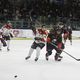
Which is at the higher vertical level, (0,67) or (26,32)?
(0,67)

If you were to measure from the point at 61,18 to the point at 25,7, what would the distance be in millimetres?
3250

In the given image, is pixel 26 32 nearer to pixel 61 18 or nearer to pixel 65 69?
pixel 61 18

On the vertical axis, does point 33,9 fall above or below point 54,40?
below

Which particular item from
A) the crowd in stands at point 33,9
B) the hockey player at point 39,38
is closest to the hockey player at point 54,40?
the hockey player at point 39,38

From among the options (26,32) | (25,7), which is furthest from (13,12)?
(26,32)

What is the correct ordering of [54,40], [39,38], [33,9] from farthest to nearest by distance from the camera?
[33,9] < [54,40] < [39,38]

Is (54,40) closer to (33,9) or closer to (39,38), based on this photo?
(39,38)

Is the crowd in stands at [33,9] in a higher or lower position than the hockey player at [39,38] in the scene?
lower

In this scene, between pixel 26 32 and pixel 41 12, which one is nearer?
pixel 26 32

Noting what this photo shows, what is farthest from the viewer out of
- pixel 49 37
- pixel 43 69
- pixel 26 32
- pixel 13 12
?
pixel 13 12

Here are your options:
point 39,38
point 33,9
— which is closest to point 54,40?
point 39,38

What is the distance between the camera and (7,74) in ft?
26.2

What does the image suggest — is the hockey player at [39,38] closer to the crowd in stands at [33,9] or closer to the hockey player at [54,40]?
the hockey player at [54,40]

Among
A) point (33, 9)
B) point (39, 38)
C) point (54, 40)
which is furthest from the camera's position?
point (33, 9)
